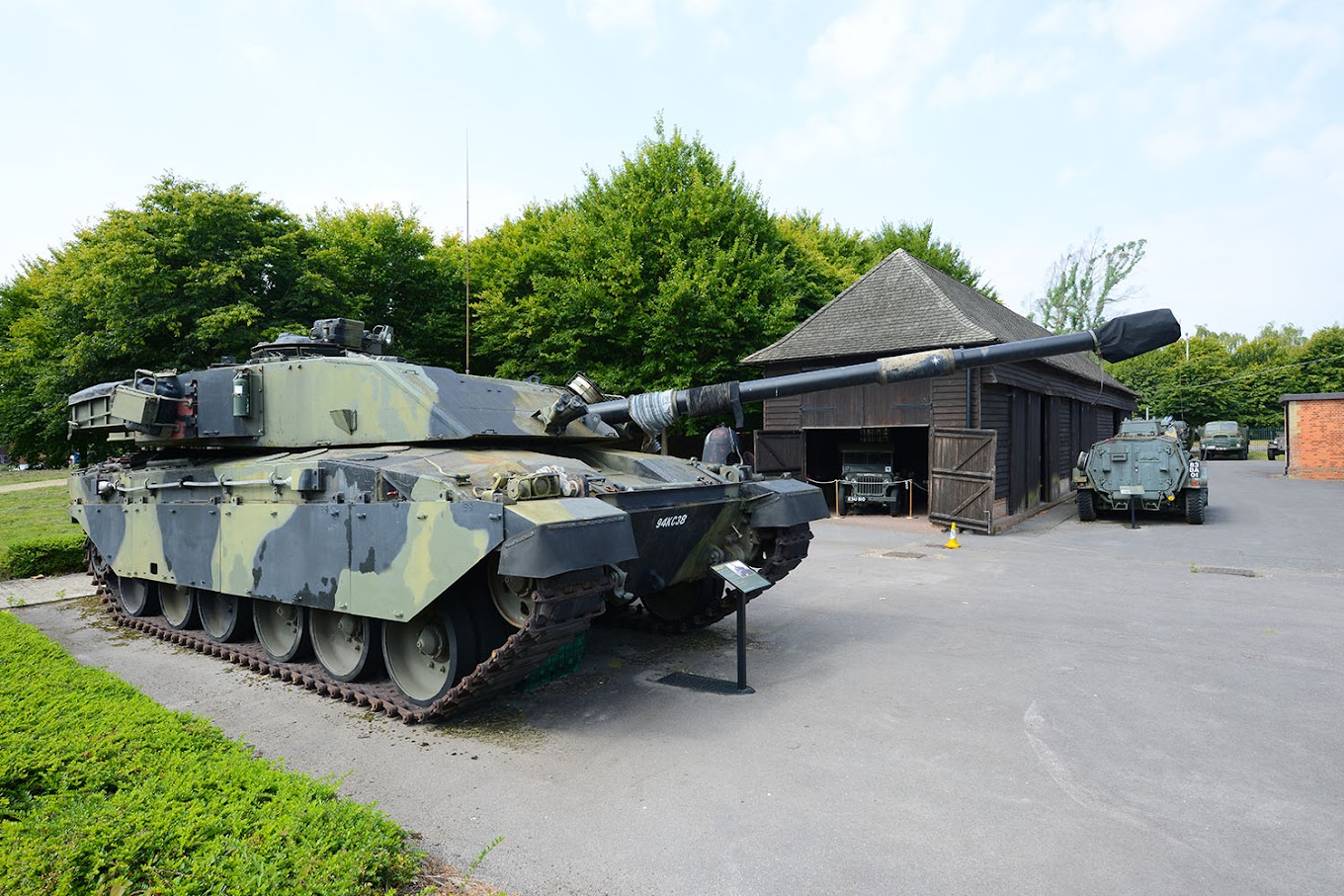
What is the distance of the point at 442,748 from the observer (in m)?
5.27

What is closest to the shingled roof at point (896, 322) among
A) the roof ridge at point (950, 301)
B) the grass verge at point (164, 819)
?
the roof ridge at point (950, 301)

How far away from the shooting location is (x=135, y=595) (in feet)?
30.0

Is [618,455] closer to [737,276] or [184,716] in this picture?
[184,716]

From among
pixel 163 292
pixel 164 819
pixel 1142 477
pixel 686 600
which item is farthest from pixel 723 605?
pixel 163 292

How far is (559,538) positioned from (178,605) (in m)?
5.91

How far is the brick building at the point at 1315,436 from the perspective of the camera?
27.5 m

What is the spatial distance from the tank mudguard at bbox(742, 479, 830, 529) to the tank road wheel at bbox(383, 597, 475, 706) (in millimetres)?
2780

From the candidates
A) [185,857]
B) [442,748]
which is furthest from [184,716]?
[185,857]

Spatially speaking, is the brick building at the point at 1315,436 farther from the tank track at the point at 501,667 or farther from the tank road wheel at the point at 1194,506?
the tank track at the point at 501,667

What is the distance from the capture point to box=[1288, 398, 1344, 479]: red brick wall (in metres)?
27.5

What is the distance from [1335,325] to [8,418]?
234 ft

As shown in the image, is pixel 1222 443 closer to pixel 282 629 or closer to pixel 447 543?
pixel 282 629

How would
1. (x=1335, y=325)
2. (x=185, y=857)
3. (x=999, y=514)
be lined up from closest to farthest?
1. (x=185, y=857)
2. (x=999, y=514)
3. (x=1335, y=325)

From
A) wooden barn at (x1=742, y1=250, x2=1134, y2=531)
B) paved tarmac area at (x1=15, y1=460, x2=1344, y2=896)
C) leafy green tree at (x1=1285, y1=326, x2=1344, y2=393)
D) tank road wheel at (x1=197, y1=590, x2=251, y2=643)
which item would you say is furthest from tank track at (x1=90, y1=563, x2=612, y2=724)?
leafy green tree at (x1=1285, y1=326, x2=1344, y2=393)
